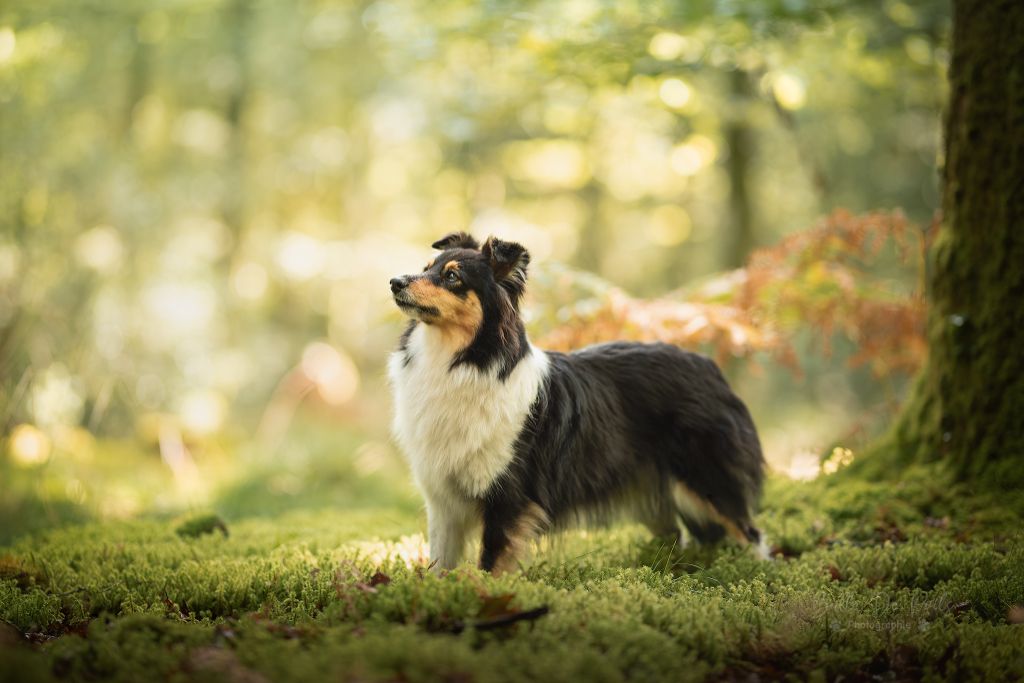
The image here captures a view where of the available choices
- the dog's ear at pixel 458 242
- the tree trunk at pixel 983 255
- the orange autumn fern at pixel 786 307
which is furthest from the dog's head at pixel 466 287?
the tree trunk at pixel 983 255

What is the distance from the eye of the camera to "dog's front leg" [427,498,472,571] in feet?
14.2

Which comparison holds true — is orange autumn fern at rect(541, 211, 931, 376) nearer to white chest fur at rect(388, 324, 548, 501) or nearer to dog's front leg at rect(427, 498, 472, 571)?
white chest fur at rect(388, 324, 548, 501)

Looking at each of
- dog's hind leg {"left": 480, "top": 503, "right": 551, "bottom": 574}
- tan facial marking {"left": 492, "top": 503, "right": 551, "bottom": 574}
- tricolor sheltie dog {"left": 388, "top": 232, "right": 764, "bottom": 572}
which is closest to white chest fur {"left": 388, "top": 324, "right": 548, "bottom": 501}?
tricolor sheltie dog {"left": 388, "top": 232, "right": 764, "bottom": 572}

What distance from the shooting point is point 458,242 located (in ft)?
15.2

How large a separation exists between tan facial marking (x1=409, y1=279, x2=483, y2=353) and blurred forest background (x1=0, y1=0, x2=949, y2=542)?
2116 mm

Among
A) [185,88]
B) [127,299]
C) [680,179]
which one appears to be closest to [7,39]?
[127,299]

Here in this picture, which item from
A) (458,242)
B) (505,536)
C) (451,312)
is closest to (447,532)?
(505,536)

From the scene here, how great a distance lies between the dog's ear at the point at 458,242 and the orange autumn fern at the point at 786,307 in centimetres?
177

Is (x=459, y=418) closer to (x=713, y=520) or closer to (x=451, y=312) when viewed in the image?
(x=451, y=312)

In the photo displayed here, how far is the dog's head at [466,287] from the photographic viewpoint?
4.12 m

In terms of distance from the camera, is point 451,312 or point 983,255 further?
point 983,255

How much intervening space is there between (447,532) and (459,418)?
63 centimetres

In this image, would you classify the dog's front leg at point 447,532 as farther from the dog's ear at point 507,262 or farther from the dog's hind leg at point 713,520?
the dog's hind leg at point 713,520

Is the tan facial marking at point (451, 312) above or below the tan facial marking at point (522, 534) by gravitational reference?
above
